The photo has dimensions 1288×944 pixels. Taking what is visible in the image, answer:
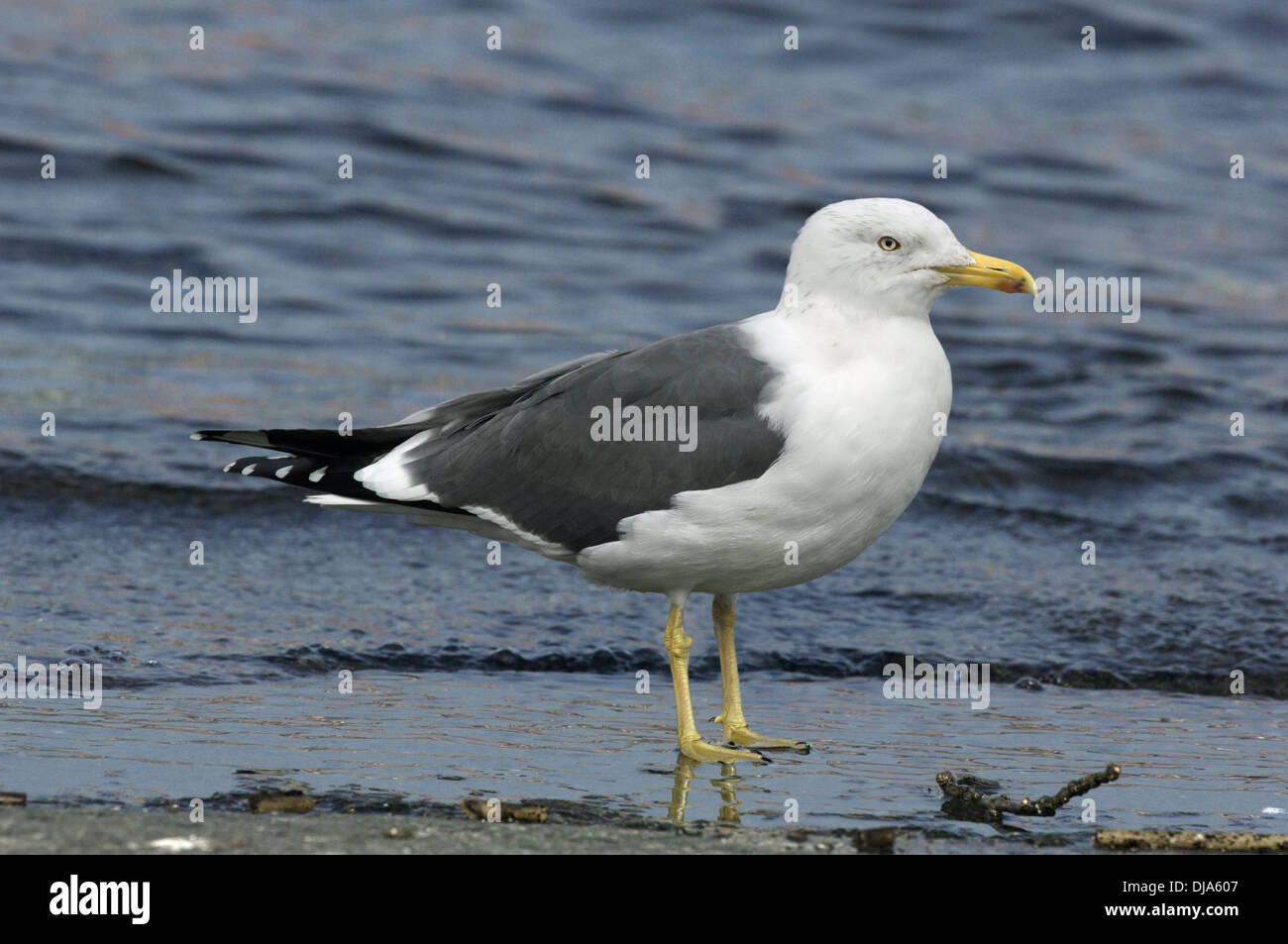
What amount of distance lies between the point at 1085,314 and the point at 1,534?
8.01m

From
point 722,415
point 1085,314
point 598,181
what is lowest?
point 722,415

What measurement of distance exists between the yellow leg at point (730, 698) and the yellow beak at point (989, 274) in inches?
56.3

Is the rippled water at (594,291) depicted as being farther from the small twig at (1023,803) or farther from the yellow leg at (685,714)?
the small twig at (1023,803)

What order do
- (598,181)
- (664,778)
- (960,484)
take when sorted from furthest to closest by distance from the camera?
(598,181), (960,484), (664,778)

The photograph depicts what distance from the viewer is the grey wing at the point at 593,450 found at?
17.2ft

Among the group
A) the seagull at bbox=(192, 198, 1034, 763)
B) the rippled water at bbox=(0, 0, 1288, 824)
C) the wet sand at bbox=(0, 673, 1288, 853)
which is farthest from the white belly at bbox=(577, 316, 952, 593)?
the rippled water at bbox=(0, 0, 1288, 824)

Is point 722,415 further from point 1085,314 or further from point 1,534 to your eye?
point 1085,314

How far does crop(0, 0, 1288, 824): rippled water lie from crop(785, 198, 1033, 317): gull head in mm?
1575

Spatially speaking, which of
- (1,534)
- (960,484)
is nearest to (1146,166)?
(960,484)

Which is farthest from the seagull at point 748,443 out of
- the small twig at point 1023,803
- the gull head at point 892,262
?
the small twig at point 1023,803

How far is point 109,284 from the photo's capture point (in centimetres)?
1191

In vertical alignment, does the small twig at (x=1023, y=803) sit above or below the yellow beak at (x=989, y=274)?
below

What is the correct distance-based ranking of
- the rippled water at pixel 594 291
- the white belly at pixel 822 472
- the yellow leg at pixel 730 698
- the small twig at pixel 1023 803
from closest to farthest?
the small twig at pixel 1023 803 < the white belly at pixel 822 472 < the yellow leg at pixel 730 698 < the rippled water at pixel 594 291

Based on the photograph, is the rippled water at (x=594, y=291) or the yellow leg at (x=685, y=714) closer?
the yellow leg at (x=685, y=714)
